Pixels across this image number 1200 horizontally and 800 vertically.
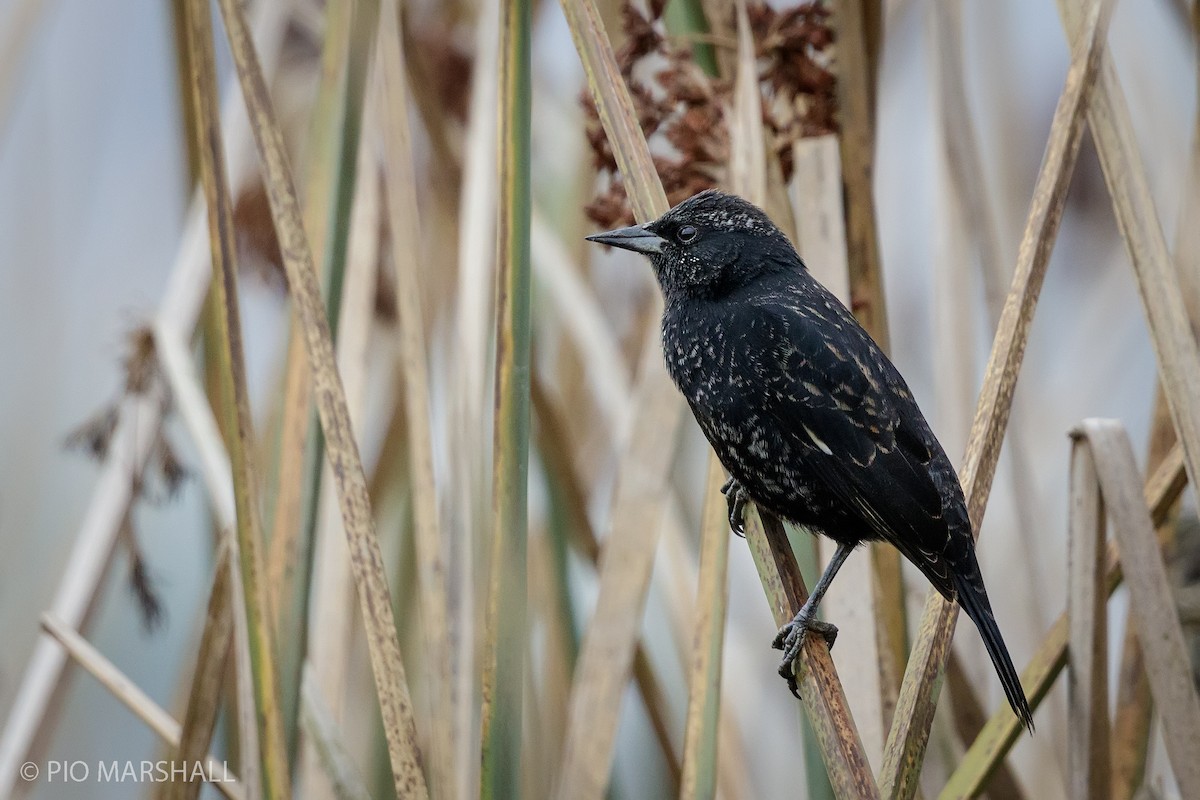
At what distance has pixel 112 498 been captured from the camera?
250 centimetres

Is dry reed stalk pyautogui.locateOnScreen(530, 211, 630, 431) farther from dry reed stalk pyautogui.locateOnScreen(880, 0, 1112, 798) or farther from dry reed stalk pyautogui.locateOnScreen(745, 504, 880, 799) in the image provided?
dry reed stalk pyautogui.locateOnScreen(880, 0, 1112, 798)

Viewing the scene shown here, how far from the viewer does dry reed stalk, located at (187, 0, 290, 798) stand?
1.67m

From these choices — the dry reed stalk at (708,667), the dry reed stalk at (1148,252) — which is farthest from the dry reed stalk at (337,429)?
the dry reed stalk at (1148,252)

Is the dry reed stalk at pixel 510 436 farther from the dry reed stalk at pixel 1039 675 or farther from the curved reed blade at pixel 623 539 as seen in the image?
the dry reed stalk at pixel 1039 675

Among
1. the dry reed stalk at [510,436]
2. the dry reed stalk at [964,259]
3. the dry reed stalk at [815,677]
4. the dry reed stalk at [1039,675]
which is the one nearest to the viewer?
the dry reed stalk at [815,677]

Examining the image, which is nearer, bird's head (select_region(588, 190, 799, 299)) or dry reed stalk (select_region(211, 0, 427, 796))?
dry reed stalk (select_region(211, 0, 427, 796))

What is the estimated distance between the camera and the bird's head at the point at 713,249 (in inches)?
82.6

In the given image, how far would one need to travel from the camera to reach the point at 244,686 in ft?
5.84

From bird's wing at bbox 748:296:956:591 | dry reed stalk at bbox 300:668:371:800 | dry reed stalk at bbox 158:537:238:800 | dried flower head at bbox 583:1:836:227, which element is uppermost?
dried flower head at bbox 583:1:836:227

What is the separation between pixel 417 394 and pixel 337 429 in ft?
1.10

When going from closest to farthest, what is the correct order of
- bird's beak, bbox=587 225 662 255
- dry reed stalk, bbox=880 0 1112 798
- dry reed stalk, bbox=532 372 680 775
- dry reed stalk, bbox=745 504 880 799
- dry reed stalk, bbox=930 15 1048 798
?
dry reed stalk, bbox=745 504 880 799
dry reed stalk, bbox=880 0 1112 798
bird's beak, bbox=587 225 662 255
dry reed stalk, bbox=930 15 1048 798
dry reed stalk, bbox=532 372 680 775

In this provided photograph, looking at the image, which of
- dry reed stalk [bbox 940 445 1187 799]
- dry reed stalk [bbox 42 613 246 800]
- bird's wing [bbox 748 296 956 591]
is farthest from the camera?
dry reed stalk [bbox 42 613 246 800]

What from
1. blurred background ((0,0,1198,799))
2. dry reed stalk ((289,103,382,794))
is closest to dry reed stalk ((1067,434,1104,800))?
blurred background ((0,0,1198,799))

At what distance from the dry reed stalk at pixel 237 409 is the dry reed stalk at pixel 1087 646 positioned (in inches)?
55.7
